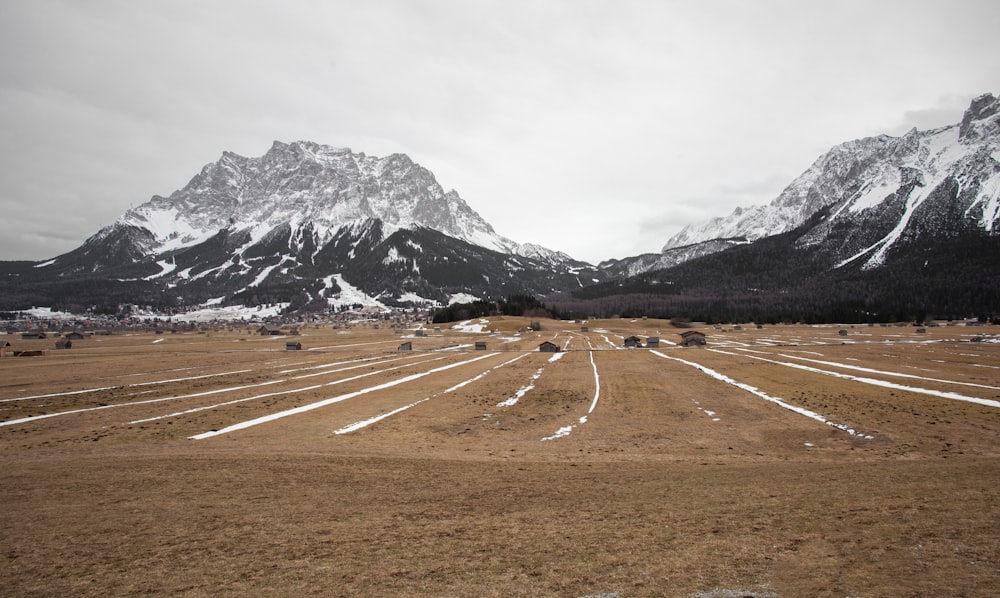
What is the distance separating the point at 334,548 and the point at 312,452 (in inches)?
433

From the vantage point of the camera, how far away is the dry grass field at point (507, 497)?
28.1ft

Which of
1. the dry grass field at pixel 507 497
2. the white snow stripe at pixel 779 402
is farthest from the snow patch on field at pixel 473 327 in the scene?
the dry grass field at pixel 507 497

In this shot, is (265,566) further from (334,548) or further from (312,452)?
(312,452)

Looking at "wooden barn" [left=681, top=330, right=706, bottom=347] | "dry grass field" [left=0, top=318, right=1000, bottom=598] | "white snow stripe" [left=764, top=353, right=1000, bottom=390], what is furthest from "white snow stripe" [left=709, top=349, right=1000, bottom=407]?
"wooden barn" [left=681, top=330, right=706, bottom=347]

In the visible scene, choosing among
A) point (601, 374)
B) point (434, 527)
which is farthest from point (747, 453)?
point (601, 374)

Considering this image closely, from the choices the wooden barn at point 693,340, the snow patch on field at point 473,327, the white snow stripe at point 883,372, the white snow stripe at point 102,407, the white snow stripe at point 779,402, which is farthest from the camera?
the snow patch on field at point 473,327

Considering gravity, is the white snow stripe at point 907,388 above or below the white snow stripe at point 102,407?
above

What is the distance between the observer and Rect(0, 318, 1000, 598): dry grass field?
856 centimetres

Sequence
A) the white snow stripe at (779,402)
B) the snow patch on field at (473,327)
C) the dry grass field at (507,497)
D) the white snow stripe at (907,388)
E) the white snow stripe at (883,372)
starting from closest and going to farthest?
the dry grass field at (507,497), the white snow stripe at (779,402), the white snow stripe at (907,388), the white snow stripe at (883,372), the snow patch on field at (473,327)

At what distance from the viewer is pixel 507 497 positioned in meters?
→ 13.9

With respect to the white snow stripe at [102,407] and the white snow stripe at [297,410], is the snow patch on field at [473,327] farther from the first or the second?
the white snow stripe at [102,407]

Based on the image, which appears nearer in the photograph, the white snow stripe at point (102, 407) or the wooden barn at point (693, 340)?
the white snow stripe at point (102, 407)

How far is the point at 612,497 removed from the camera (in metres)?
13.6

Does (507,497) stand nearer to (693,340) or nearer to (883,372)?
(883,372)
